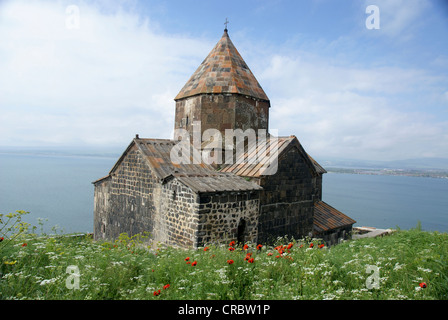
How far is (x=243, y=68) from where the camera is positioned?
35.7ft

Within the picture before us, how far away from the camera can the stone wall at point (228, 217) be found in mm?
6613

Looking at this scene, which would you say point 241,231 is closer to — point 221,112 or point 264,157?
point 264,157

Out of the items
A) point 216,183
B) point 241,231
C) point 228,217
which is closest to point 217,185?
point 216,183

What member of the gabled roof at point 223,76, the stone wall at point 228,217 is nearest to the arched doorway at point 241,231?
the stone wall at point 228,217

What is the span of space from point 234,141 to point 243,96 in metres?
1.59

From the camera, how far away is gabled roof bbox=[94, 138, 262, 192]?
23.0ft

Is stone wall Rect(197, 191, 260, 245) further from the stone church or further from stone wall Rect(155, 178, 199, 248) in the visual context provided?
stone wall Rect(155, 178, 199, 248)

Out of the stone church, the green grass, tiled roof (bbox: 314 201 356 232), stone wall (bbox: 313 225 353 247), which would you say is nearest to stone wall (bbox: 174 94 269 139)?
the stone church

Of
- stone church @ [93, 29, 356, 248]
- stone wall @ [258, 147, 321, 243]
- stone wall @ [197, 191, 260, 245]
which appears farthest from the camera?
stone wall @ [258, 147, 321, 243]

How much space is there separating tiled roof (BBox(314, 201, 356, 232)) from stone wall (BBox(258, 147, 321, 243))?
2.73 feet

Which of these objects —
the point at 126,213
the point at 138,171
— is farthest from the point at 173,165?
the point at 126,213

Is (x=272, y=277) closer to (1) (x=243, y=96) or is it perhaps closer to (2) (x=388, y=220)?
(1) (x=243, y=96)

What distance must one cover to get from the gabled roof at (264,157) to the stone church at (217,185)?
0.03 metres
